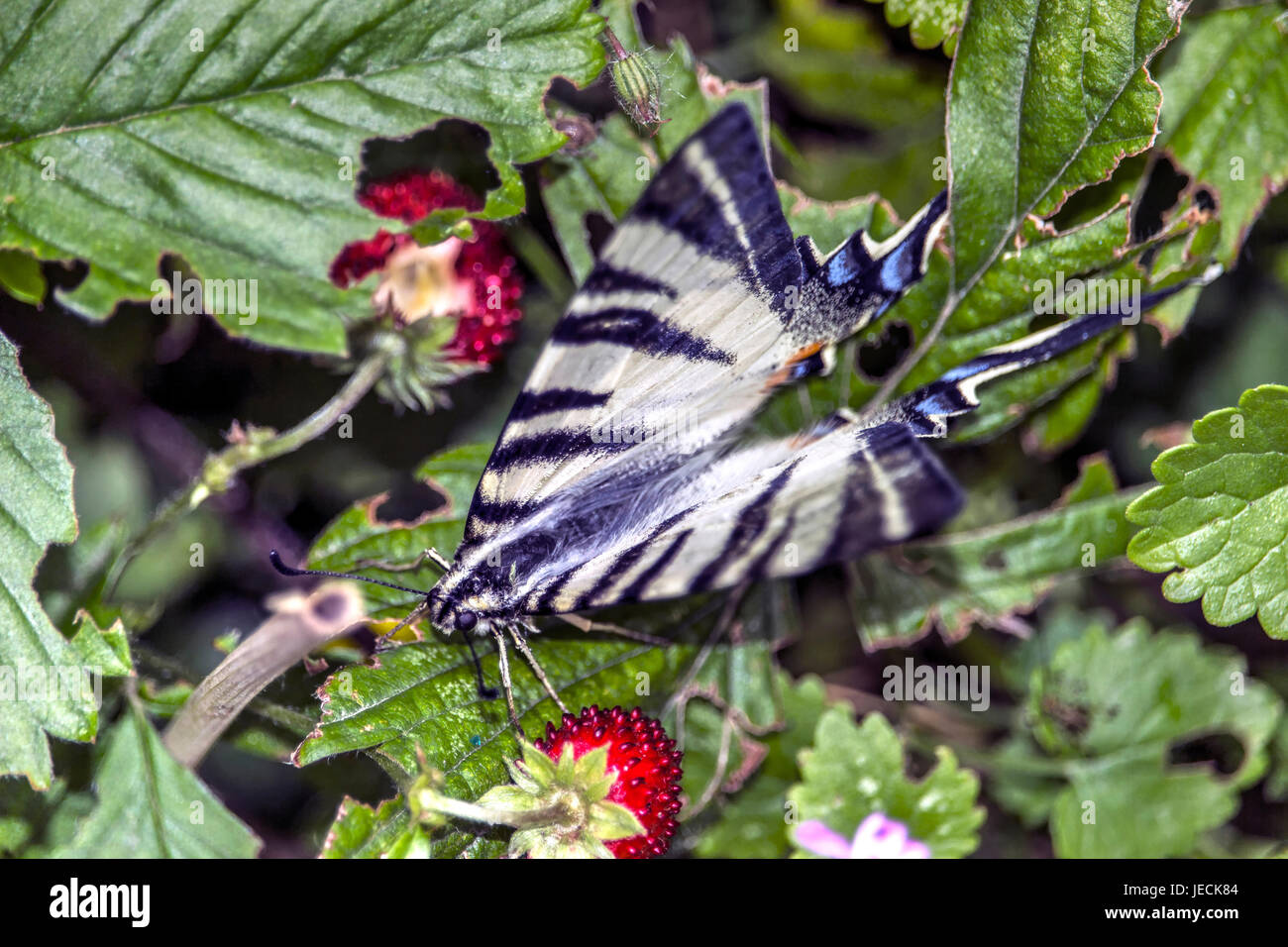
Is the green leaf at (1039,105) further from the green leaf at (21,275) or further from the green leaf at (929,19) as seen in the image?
the green leaf at (21,275)

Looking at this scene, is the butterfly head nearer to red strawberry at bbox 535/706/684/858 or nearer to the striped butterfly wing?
the striped butterfly wing

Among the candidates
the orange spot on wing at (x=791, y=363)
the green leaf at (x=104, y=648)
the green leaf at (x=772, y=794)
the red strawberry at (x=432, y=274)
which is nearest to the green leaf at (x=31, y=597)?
the green leaf at (x=104, y=648)

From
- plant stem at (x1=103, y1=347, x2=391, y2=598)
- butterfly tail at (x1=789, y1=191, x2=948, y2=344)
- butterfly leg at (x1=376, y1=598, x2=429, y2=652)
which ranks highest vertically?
butterfly tail at (x1=789, y1=191, x2=948, y2=344)

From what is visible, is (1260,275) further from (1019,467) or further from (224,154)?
(224,154)

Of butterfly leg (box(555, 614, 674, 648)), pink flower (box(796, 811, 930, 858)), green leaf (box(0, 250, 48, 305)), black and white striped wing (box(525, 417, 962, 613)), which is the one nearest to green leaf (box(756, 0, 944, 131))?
black and white striped wing (box(525, 417, 962, 613))

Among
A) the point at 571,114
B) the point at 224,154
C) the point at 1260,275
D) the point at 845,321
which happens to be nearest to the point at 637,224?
the point at 845,321

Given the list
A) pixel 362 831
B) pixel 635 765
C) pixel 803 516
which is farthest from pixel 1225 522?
pixel 362 831

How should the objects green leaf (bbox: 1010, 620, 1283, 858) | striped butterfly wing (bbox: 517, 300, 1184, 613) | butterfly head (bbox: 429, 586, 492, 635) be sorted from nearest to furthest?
1. striped butterfly wing (bbox: 517, 300, 1184, 613)
2. butterfly head (bbox: 429, 586, 492, 635)
3. green leaf (bbox: 1010, 620, 1283, 858)

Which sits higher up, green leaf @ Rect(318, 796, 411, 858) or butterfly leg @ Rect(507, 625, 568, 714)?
butterfly leg @ Rect(507, 625, 568, 714)
